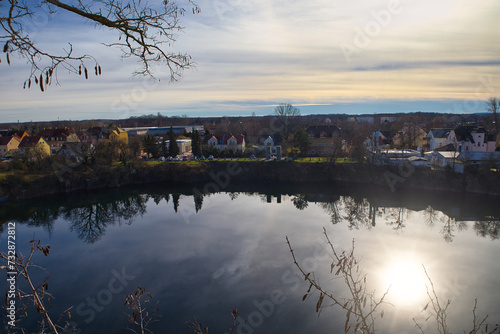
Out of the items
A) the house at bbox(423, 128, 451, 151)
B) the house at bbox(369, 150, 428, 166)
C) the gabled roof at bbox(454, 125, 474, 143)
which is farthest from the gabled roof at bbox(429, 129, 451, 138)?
the house at bbox(369, 150, 428, 166)

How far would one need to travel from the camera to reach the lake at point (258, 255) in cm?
919

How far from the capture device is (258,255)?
43.0 ft

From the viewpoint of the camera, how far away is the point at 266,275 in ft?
37.1

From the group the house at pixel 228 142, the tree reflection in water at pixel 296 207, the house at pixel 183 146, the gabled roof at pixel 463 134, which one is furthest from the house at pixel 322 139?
the house at pixel 183 146

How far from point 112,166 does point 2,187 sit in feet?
27.8

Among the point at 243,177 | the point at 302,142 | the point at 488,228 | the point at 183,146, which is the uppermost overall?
the point at 302,142

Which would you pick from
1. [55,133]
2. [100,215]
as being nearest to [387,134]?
[100,215]

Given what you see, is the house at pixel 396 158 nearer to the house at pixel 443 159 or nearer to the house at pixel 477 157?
the house at pixel 443 159

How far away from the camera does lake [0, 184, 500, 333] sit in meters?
9.19

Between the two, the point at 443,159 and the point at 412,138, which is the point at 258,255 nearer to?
the point at 443,159

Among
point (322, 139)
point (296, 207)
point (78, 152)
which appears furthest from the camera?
point (322, 139)

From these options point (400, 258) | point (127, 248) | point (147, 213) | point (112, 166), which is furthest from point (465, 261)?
point (112, 166)

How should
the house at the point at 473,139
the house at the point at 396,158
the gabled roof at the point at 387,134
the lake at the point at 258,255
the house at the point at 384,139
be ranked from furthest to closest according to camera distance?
the gabled roof at the point at 387,134 < the house at the point at 384,139 < the house at the point at 473,139 < the house at the point at 396,158 < the lake at the point at 258,255

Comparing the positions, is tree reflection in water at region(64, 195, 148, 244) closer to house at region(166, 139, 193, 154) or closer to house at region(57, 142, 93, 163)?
house at region(57, 142, 93, 163)
